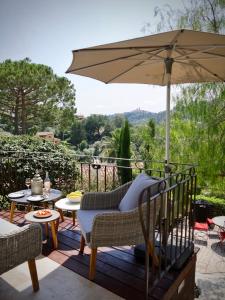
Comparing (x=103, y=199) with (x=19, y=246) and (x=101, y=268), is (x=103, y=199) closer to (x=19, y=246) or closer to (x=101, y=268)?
(x=101, y=268)

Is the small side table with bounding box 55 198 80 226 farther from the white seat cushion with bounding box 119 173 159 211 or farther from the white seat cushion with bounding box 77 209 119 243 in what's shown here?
the white seat cushion with bounding box 119 173 159 211

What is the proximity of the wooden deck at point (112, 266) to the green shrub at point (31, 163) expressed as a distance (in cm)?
244

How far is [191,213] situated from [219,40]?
1.76 meters

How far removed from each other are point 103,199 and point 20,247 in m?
1.24

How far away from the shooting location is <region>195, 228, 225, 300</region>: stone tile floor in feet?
15.5

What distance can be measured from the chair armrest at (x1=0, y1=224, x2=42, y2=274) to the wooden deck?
0.59m

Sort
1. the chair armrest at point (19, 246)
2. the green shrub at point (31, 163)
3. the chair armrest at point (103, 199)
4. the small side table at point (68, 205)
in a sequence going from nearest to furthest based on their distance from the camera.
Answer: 1. the chair armrest at point (19, 246)
2. the chair armrest at point (103, 199)
3. the small side table at point (68, 205)
4. the green shrub at point (31, 163)

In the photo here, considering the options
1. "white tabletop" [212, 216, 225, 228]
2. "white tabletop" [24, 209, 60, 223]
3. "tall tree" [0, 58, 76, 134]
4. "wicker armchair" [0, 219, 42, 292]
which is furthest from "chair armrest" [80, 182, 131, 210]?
"tall tree" [0, 58, 76, 134]

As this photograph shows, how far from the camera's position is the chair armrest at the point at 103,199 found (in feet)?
9.92

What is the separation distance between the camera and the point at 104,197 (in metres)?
3.10

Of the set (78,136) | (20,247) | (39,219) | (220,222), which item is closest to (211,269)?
(220,222)

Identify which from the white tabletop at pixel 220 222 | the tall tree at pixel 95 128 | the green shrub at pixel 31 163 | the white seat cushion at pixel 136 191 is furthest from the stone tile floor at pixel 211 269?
the tall tree at pixel 95 128

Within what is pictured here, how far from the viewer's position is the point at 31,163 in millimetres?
5809

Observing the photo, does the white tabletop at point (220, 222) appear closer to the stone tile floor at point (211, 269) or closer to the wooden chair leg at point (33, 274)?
the stone tile floor at point (211, 269)
